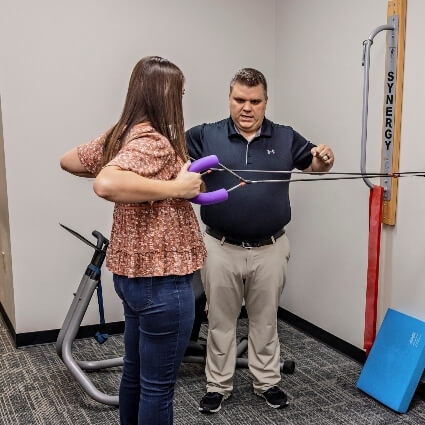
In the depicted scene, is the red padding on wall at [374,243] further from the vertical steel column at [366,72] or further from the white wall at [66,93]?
the white wall at [66,93]

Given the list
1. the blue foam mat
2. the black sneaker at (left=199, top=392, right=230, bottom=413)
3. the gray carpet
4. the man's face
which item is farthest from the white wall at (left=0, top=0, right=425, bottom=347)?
the black sneaker at (left=199, top=392, right=230, bottom=413)

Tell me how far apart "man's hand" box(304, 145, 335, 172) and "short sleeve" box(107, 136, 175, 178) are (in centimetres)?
102

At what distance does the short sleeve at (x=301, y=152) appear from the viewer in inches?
92.7

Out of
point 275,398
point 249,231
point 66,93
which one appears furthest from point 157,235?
point 66,93

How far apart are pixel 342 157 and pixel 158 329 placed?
70.3 inches

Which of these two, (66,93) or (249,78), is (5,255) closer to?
(66,93)

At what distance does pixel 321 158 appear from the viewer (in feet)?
7.46

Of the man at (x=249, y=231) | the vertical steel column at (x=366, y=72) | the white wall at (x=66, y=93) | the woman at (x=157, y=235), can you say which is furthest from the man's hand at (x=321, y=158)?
the white wall at (x=66, y=93)

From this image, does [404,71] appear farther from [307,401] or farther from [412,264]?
[307,401]

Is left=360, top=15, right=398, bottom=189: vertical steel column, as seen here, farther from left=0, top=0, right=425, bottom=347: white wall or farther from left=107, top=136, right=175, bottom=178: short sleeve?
left=107, top=136, right=175, bottom=178: short sleeve

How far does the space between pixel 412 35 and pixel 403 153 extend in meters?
0.53

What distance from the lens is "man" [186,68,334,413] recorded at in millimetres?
2248

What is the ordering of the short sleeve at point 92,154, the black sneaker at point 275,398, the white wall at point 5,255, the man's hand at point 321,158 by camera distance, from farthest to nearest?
A: the white wall at point 5,255
the black sneaker at point 275,398
the man's hand at point 321,158
the short sleeve at point 92,154

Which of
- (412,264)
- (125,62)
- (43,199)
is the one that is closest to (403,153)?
(412,264)
